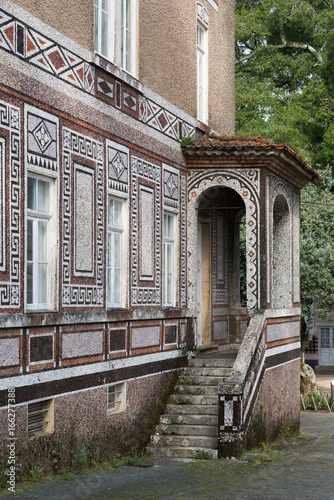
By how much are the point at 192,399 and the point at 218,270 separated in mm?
4512

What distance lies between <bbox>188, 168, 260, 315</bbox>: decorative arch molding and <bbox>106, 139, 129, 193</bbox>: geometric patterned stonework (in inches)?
110

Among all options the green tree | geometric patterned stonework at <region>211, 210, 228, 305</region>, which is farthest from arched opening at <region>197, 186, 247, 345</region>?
the green tree

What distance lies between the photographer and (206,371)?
14.9m

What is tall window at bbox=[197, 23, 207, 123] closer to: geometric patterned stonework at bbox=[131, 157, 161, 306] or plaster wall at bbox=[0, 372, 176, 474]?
geometric patterned stonework at bbox=[131, 157, 161, 306]

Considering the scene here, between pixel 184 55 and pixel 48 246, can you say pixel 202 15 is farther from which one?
pixel 48 246

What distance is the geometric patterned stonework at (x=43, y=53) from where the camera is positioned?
993 centimetres

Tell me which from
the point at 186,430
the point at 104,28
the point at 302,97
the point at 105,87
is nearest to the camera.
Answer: the point at 105,87

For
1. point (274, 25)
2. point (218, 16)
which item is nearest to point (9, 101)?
point (218, 16)

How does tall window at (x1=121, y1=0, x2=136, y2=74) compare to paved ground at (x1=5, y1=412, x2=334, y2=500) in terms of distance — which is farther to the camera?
tall window at (x1=121, y1=0, x2=136, y2=74)

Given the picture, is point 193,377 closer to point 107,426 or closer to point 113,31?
point 107,426

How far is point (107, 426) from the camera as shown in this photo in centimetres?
1223

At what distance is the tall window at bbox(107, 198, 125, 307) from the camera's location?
1288cm

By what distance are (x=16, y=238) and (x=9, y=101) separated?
164cm

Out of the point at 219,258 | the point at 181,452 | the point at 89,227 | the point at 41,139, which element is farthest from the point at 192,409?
the point at 41,139
